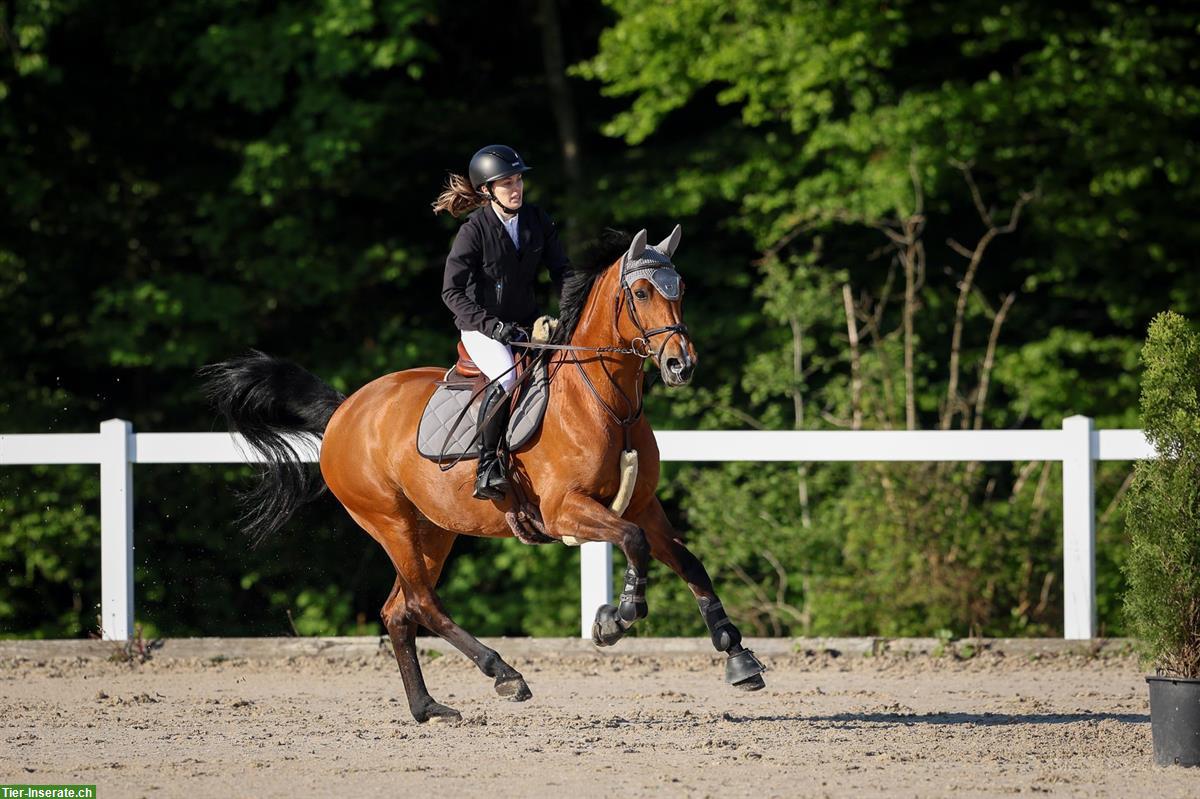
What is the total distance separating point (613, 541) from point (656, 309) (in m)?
1.03

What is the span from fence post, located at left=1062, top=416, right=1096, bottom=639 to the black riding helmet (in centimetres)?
443

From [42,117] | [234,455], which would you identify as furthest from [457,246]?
[42,117]

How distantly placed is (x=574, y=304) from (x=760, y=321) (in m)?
9.44

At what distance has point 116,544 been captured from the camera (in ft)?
33.2

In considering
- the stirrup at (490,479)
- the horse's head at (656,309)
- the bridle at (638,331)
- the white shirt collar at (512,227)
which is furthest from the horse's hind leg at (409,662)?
the horse's head at (656,309)

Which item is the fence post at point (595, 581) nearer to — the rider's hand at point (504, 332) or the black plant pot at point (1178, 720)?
the rider's hand at point (504, 332)

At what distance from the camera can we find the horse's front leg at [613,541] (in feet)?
21.5

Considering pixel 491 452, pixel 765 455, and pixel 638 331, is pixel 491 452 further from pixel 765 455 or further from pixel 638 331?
pixel 765 455

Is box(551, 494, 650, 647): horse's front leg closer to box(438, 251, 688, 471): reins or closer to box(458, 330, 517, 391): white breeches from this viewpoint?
box(438, 251, 688, 471): reins

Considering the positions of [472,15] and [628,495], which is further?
[472,15]

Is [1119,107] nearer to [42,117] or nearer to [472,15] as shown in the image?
[472,15]

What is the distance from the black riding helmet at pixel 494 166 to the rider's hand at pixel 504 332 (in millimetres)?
697

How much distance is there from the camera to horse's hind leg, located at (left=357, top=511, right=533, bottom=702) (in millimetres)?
7352

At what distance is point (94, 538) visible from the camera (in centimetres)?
1532
